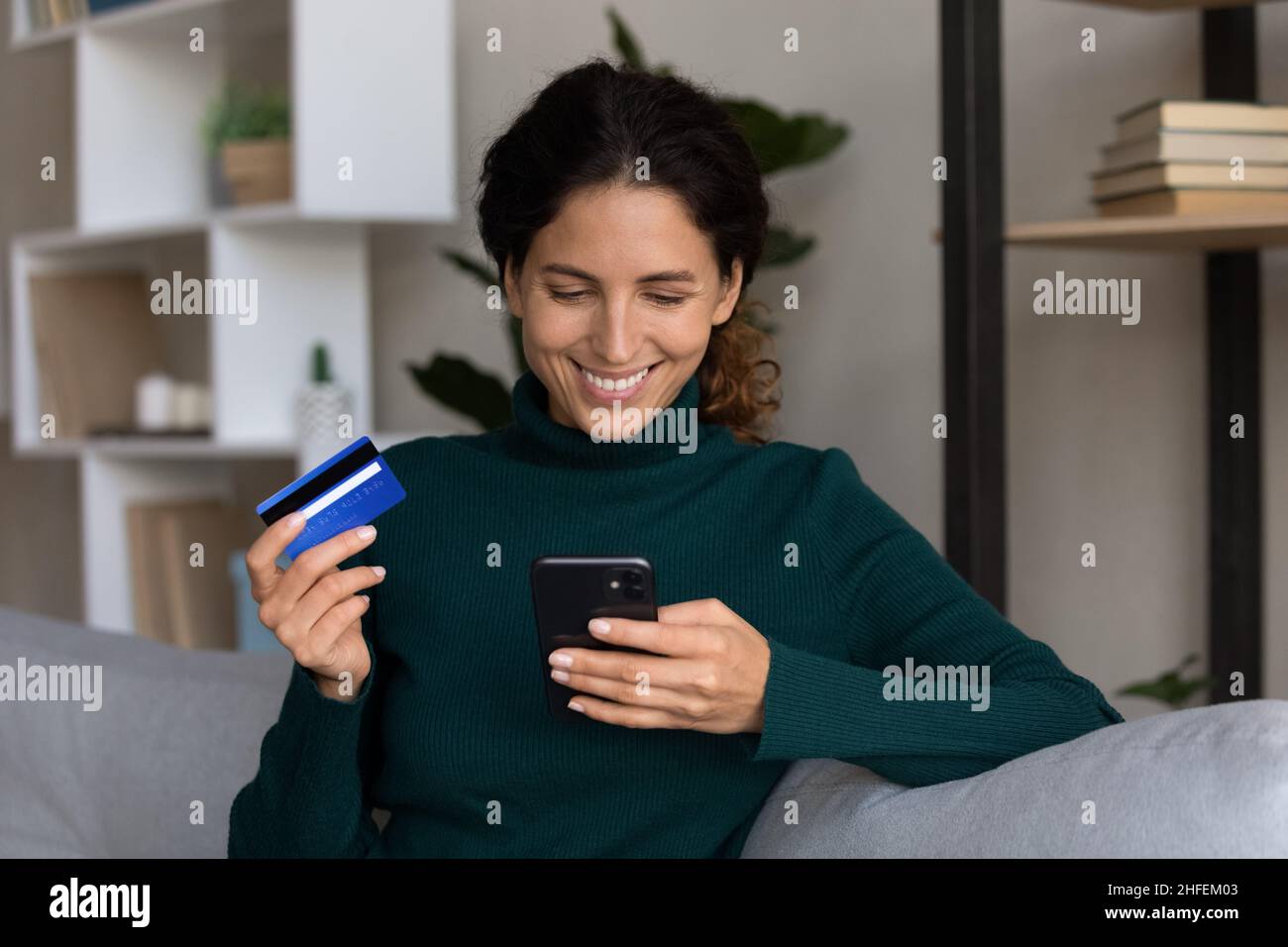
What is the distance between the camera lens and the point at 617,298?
116cm

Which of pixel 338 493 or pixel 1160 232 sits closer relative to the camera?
pixel 338 493

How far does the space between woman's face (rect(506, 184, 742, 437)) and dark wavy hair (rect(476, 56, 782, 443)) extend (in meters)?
0.02

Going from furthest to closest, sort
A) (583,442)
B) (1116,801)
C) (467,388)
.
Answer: (467,388)
(583,442)
(1116,801)

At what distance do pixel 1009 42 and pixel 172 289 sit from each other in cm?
225

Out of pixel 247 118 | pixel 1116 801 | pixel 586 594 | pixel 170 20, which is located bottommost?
pixel 1116 801

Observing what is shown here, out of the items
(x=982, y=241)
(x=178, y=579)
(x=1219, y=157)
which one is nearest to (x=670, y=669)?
(x=982, y=241)

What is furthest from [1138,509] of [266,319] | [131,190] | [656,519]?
[131,190]

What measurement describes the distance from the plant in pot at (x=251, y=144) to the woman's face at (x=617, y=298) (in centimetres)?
185

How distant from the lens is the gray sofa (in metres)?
0.89

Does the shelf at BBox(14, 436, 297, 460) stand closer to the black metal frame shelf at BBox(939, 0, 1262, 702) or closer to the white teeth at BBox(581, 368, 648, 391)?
the black metal frame shelf at BBox(939, 0, 1262, 702)

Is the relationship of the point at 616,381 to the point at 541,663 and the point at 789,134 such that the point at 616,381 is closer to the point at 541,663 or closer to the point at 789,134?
the point at 541,663

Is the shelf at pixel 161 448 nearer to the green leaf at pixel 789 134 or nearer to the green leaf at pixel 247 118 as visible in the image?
the green leaf at pixel 247 118

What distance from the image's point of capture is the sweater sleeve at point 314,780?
1137 mm

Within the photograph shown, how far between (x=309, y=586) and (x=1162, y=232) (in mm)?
1126
